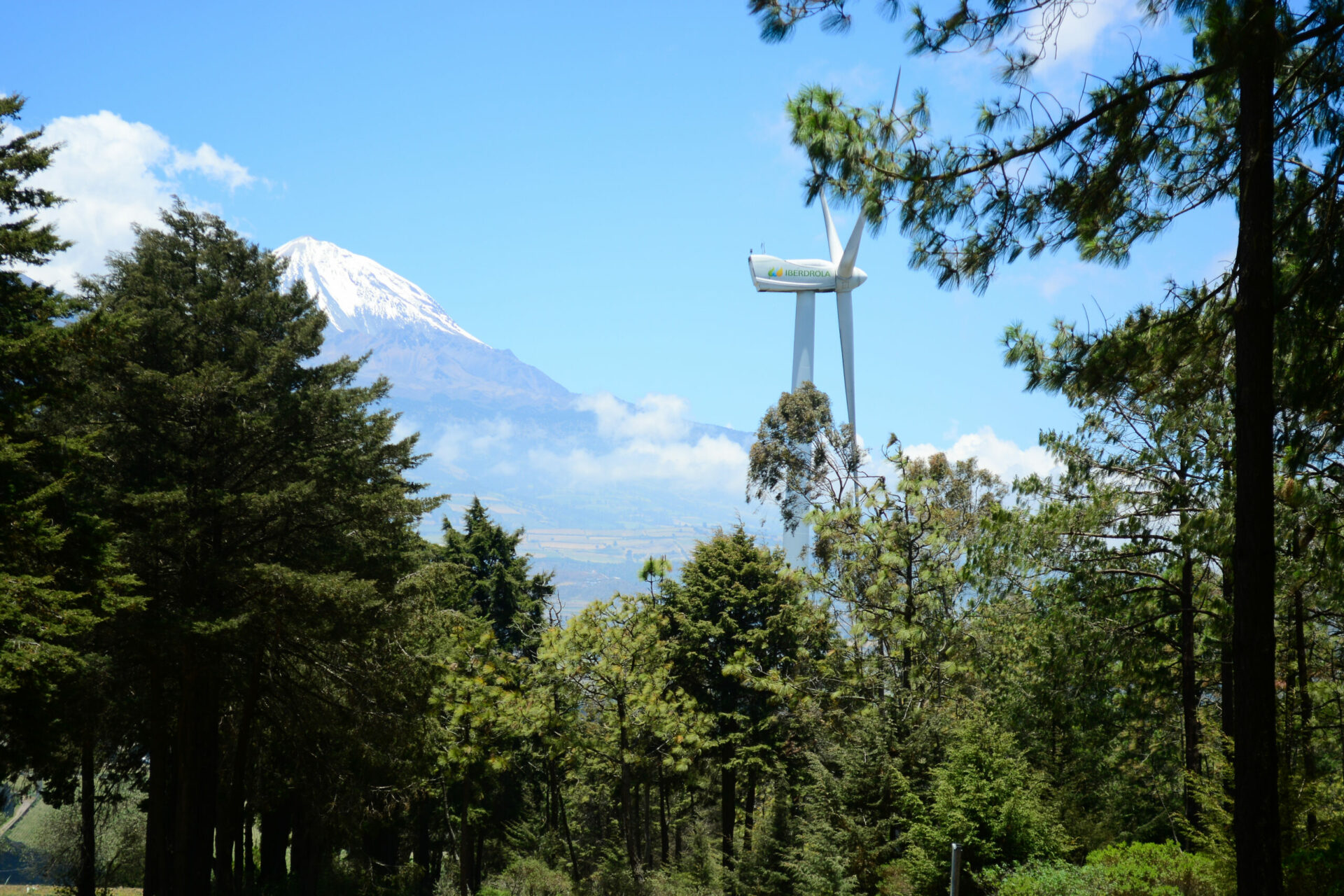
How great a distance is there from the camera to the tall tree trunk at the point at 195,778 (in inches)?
611

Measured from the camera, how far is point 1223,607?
10055 millimetres

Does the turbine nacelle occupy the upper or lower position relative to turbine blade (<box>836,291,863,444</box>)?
upper

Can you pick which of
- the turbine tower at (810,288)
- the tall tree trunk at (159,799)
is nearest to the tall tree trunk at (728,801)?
the tall tree trunk at (159,799)

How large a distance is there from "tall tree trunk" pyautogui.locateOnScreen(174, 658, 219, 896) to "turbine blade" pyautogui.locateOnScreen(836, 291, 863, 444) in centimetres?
4049

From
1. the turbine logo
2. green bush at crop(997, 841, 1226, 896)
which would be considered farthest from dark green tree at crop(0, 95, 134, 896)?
the turbine logo

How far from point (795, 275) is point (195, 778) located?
5714cm

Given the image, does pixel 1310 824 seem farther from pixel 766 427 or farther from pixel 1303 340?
pixel 766 427

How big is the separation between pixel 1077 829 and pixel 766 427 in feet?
86.1

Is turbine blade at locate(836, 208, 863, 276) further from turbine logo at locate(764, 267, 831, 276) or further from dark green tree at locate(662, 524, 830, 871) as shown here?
dark green tree at locate(662, 524, 830, 871)

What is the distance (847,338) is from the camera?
55.5 metres

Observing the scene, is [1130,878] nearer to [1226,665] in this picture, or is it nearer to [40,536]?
[1226,665]

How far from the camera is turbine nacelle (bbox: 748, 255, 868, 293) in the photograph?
66.9 m

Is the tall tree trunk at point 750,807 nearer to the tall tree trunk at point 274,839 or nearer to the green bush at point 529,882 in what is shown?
the green bush at point 529,882

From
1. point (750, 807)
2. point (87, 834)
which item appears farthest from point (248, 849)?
point (750, 807)
